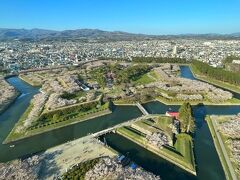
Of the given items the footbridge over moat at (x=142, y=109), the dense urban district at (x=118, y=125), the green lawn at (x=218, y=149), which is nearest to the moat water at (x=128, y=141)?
the green lawn at (x=218, y=149)

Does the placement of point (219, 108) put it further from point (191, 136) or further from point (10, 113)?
point (10, 113)

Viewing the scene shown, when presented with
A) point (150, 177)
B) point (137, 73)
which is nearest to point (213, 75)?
point (137, 73)

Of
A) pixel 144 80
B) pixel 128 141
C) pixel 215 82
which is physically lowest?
pixel 144 80

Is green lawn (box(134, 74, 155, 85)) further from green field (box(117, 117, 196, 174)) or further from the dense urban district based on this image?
green field (box(117, 117, 196, 174))

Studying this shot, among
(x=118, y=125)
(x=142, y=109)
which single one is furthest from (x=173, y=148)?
(x=142, y=109)

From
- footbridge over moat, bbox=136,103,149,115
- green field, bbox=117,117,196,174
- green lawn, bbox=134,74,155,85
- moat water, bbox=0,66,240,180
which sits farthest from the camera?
green lawn, bbox=134,74,155,85

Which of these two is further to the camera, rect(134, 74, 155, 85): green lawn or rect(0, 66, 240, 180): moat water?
rect(134, 74, 155, 85): green lawn

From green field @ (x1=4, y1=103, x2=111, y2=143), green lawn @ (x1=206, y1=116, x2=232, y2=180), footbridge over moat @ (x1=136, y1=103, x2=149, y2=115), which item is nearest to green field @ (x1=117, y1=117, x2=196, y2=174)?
green lawn @ (x1=206, y1=116, x2=232, y2=180)

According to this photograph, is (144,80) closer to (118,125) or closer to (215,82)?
(215,82)

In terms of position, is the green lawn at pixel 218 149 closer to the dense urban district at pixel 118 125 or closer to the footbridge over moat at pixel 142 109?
the dense urban district at pixel 118 125
